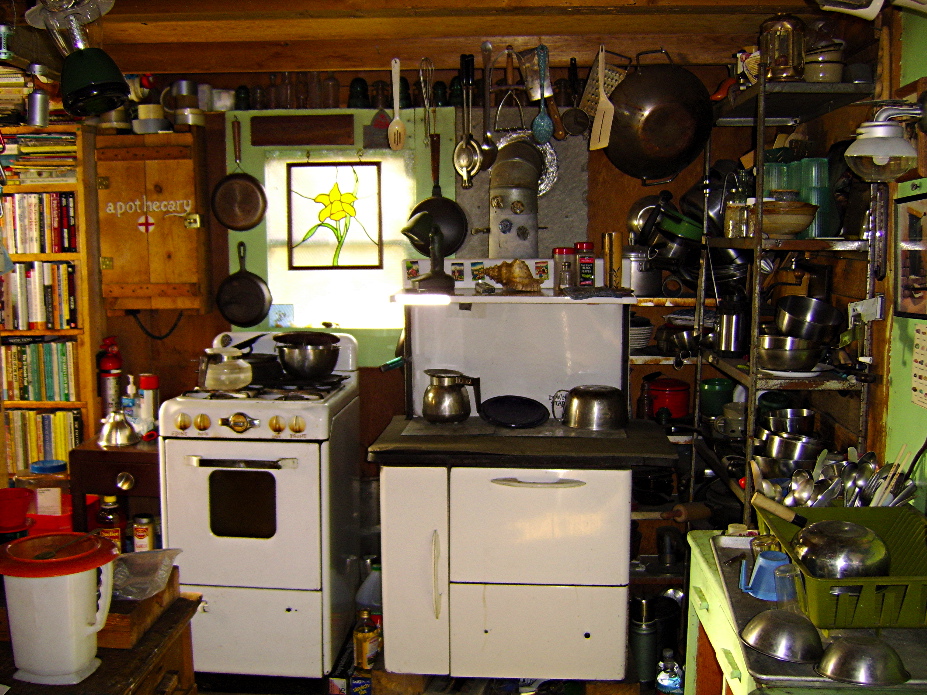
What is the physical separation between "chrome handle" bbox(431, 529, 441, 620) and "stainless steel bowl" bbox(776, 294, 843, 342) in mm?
1441

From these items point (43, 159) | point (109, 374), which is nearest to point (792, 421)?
point (109, 374)

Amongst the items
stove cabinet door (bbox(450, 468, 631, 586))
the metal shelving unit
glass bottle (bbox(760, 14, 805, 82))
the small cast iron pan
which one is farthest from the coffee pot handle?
glass bottle (bbox(760, 14, 805, 82))

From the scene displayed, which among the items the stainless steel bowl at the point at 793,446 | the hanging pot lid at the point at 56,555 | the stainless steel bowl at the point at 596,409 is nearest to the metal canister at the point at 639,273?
the stainless steel bowl at the point at 596,409

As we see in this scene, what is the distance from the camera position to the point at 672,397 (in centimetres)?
363

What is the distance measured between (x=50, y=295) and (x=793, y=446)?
137 inches

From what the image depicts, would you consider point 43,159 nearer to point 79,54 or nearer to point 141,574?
point 79,54

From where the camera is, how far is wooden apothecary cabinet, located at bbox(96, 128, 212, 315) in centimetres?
385

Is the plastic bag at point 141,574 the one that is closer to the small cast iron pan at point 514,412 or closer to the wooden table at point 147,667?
the wooden table at point 147,667

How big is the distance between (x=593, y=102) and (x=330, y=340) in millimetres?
1602

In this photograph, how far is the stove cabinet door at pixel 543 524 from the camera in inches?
113

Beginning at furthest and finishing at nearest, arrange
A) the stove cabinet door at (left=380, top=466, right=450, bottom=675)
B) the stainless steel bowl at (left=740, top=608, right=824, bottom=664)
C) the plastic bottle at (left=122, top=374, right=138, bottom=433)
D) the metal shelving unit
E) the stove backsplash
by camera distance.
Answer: the plastic bottle at (left=122, top=374, right=138, bottom=433)
the stove backsplash
the stove cabinet door at (left=380, top=466, right=450, bottom=675)
the metal shelving unit
the stainless steel bowl at (left=740, top=608, right=824, bottom=664)

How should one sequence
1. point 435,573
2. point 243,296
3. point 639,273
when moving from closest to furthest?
1. point 435,573
2. point 639,273
3. point 243,296

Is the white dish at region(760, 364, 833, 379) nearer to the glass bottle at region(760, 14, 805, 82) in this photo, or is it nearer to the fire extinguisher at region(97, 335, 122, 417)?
the glass bottle at region(760, 14, 805, 82)

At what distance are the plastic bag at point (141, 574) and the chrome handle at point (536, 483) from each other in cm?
135
